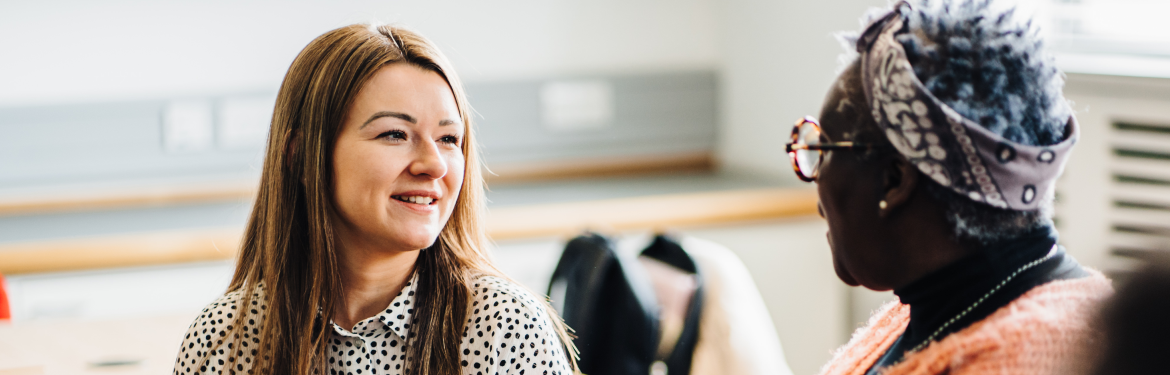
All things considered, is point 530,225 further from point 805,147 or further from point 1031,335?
point 1031,335

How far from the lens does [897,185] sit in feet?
2.47

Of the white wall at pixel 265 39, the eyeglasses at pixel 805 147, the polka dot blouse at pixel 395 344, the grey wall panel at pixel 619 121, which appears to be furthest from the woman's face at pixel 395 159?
the grey wall panel at pixel 619 121

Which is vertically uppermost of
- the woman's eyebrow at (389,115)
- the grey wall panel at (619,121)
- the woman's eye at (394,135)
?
the woman's eyebrow at (389,115)

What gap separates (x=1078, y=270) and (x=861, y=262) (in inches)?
7.0

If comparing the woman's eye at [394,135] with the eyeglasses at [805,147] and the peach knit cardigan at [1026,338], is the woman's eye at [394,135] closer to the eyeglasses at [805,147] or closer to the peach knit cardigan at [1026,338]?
the eyeglasses at [805,147]

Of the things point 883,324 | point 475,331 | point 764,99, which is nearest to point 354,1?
point 764,99

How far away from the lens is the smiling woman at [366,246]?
1.06 meters

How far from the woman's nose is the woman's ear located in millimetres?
522

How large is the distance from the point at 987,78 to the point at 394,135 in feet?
2.14

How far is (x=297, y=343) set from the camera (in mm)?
1090

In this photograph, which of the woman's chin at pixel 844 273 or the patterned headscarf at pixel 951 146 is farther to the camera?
the woman's chin at pixel 844 273

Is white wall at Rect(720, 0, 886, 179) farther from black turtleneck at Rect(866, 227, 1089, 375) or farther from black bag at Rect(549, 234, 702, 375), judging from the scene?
black turtleneck at Rect(866, 227, 1089, 375)

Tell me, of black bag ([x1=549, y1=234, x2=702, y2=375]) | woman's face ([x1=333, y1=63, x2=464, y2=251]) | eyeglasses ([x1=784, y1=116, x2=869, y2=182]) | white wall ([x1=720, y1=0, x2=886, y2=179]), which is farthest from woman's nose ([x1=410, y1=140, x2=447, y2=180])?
white wall ([x1=720, y1=0, x2=886, y2=179])

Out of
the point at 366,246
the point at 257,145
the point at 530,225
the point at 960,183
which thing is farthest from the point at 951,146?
the point at 257,145
